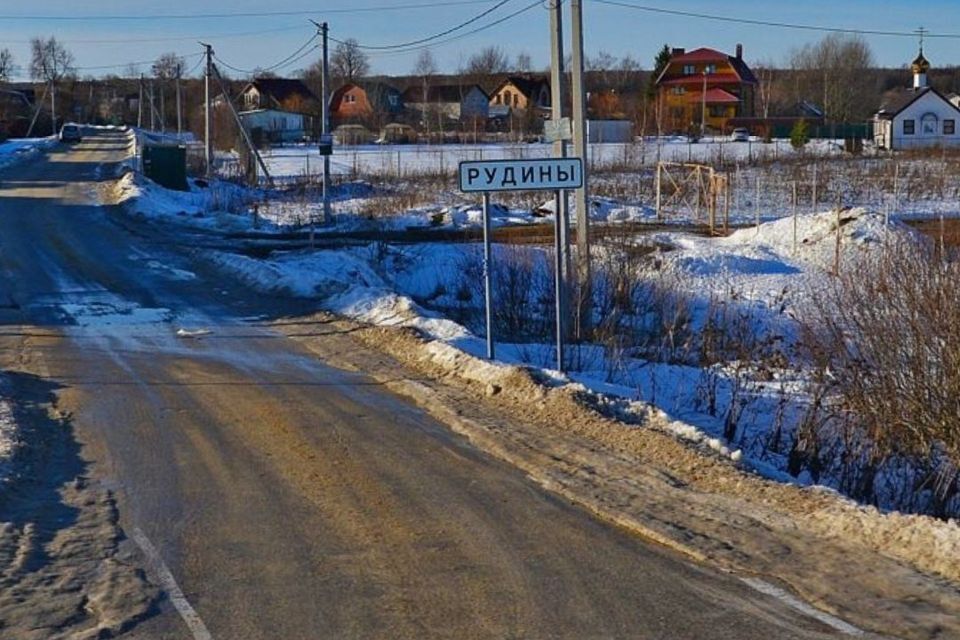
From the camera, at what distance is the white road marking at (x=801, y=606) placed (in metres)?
6.04

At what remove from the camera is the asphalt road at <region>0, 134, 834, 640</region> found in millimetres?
6191

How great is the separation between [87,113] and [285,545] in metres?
140

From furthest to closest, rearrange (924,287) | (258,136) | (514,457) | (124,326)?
(258,136), (124,326), (924,287), (514,457)

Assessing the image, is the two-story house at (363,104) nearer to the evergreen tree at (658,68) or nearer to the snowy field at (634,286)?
the evergreen tree at (658,68)

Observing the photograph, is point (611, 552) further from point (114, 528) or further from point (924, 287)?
point (924, 287)

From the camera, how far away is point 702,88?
366 ft

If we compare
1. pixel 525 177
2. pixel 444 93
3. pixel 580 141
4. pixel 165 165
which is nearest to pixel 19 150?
pixel 165 165

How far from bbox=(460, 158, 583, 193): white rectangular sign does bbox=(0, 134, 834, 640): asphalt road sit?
7.49ft

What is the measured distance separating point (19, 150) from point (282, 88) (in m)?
69.4

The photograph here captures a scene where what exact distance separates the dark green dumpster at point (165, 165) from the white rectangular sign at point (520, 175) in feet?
122

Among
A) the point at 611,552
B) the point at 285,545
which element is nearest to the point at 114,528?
the point at 285,545

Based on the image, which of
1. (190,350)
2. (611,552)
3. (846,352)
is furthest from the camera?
(190,350)

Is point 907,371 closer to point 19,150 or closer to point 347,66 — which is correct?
point 19,150

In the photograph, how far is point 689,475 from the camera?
886 cm
